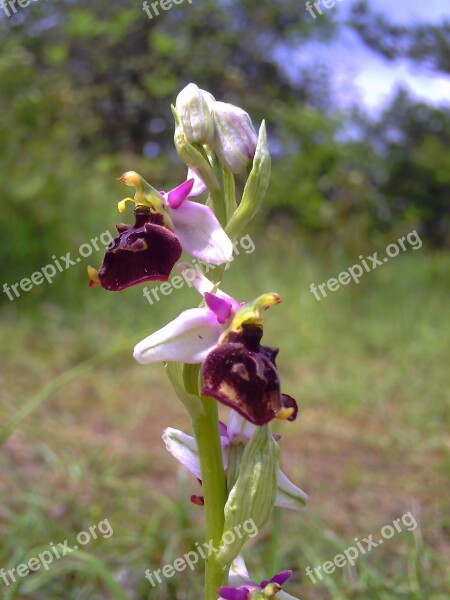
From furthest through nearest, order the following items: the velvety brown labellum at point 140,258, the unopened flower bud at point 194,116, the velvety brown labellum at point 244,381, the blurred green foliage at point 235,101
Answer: the blurred green foliage at point 235,101 → the unopened flower bud at point 194,116 → the velvety brown labellum at point 140,258 → the velvety brown labellum at point 244,381

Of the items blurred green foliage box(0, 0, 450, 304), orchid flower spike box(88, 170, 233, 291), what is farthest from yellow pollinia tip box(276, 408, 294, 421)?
blurred green foliage box(0, 0, 450, 304)

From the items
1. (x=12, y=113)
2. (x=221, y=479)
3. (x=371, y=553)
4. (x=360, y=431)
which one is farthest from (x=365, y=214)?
(x=221, y=479)

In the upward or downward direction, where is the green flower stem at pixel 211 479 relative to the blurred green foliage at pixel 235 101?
upward

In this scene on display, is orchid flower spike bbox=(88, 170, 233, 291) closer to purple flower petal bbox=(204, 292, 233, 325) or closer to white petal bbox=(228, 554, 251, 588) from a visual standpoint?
purple flower petal bbox=(204, 292, 233, 325)

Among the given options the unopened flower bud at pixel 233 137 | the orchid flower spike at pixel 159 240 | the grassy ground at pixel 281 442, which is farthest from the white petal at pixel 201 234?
the grassy ground at pixel 281 442

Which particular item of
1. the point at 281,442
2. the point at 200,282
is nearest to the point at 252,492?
the point at 200,282

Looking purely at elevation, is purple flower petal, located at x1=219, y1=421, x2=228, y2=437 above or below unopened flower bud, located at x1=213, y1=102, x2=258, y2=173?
below

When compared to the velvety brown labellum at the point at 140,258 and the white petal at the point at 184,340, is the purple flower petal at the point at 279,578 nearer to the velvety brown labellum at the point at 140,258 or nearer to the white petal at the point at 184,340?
the white petal at the point at 184,340
